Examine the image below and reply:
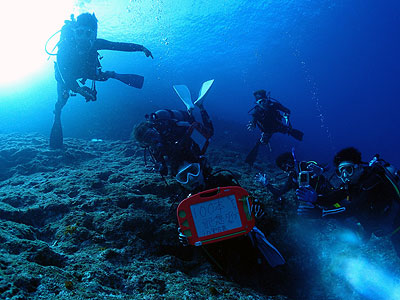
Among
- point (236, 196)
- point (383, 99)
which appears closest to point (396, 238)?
point (236, 196)

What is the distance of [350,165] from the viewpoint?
3.66 meters

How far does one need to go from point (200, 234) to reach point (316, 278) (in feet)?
8.84

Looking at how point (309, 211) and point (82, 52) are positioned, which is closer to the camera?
point (309, 211)

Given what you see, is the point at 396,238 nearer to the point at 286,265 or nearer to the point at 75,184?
the point at 286,265

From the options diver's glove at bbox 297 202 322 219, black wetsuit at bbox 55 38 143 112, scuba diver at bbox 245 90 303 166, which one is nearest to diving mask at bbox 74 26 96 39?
black wetsuit at bbox 55 38 143 112

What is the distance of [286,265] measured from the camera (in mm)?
3584

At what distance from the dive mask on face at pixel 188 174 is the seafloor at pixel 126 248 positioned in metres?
0.36

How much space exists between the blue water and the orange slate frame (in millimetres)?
12894

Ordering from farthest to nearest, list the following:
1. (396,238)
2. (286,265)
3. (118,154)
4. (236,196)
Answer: (118,154) < (396,238) < (286,265) < (236,196)

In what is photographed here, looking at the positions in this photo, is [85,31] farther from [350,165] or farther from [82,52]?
[350,165]

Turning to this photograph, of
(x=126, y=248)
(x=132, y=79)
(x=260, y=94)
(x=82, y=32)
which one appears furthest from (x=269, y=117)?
(x=126, y=248)

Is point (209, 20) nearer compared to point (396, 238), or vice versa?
point (396, 238)

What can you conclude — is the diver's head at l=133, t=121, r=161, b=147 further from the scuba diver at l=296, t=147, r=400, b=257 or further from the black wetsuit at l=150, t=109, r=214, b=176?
the scuba diver at l=296, t=147, r=400, b=257

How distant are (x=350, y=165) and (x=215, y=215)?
276cm
